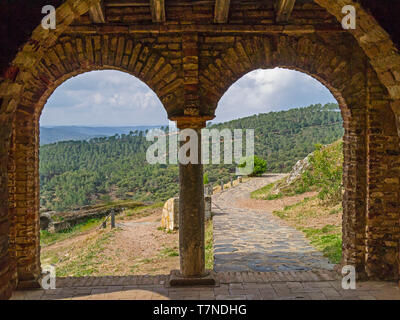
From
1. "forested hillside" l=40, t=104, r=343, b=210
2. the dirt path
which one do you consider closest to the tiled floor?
the dirt path

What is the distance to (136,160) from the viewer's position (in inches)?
1150

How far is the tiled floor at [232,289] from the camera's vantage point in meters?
5.10

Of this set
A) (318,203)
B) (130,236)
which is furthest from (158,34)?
(318,203)

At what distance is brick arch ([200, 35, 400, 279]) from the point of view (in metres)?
5.51

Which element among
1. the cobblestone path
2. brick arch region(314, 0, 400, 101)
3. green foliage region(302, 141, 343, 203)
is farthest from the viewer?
green foliage region(302, 141, 343, 203)

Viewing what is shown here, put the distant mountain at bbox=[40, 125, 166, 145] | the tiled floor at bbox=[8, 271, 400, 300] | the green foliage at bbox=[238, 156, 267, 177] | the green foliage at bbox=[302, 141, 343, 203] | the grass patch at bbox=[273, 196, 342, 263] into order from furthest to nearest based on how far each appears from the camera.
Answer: the distant mountain at bbox=[40, 125, 166, 145] → the green foliage at bbox=[238, 156, 267, 177] → the green foliage at bbox=[302, 141, 343, 203] → the grass patch at bbox=[273, 196, 342, 263] → the tiled floor at bbox=[8, 271, 400, 300]

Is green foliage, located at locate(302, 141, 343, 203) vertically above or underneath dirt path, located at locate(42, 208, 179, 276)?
above

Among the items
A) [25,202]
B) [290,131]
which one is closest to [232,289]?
[25,202]

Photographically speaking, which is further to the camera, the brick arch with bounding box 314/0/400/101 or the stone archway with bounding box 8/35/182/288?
the stone archway with bounding box 8/35/182/288

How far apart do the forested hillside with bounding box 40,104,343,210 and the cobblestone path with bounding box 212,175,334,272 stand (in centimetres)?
1162

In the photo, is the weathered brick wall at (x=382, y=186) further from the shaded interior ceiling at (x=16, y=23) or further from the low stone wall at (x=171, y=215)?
the low stone wall at (x=171, y=215)

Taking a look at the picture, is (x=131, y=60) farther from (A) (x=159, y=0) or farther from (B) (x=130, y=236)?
(B) (x=130, y=236)

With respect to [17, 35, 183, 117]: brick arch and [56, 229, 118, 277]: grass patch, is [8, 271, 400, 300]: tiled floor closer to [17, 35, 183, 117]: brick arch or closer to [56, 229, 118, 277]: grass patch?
[56, 229, 118, 277]: grass patch

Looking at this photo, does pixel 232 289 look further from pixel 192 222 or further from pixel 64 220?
pixel 64 220
